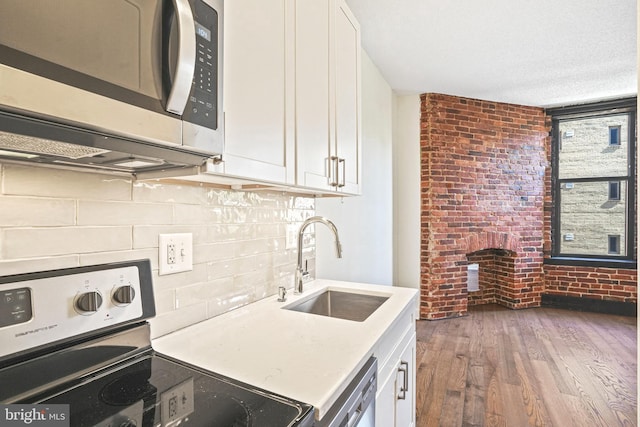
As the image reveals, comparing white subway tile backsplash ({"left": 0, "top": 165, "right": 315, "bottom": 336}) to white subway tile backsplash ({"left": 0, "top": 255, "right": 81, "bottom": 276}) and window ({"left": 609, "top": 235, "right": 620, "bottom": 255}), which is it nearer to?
white subway tile backsplash ({"left": 0, "top": 255, "right": 81, "bottom": 276})

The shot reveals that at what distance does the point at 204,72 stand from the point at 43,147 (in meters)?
0.33

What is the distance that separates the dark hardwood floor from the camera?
2.14 meters

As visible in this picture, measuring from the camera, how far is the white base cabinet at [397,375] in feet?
4.07

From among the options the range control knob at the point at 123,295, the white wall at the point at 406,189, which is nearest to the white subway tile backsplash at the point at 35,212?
the range control knob at the point at 123,295

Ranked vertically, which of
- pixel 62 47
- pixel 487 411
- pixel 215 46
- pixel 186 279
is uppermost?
pixel 215 46

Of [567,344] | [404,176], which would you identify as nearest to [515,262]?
[567,344]

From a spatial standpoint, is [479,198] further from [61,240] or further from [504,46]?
[61,240]

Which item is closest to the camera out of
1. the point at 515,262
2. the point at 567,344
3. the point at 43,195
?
the point at 43,195

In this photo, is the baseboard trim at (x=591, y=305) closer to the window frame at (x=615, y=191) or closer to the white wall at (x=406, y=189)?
the window frame at (x=615, y=191)

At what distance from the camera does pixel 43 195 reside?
0.81m

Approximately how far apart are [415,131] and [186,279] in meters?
3.50

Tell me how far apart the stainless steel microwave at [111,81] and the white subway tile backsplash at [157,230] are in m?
0.11

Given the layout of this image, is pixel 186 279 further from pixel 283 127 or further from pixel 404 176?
pixel 404 176

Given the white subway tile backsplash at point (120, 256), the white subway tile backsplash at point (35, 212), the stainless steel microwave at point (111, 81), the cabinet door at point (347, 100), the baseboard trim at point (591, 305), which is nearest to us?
the stainless steel microwave at point (111, 81)
